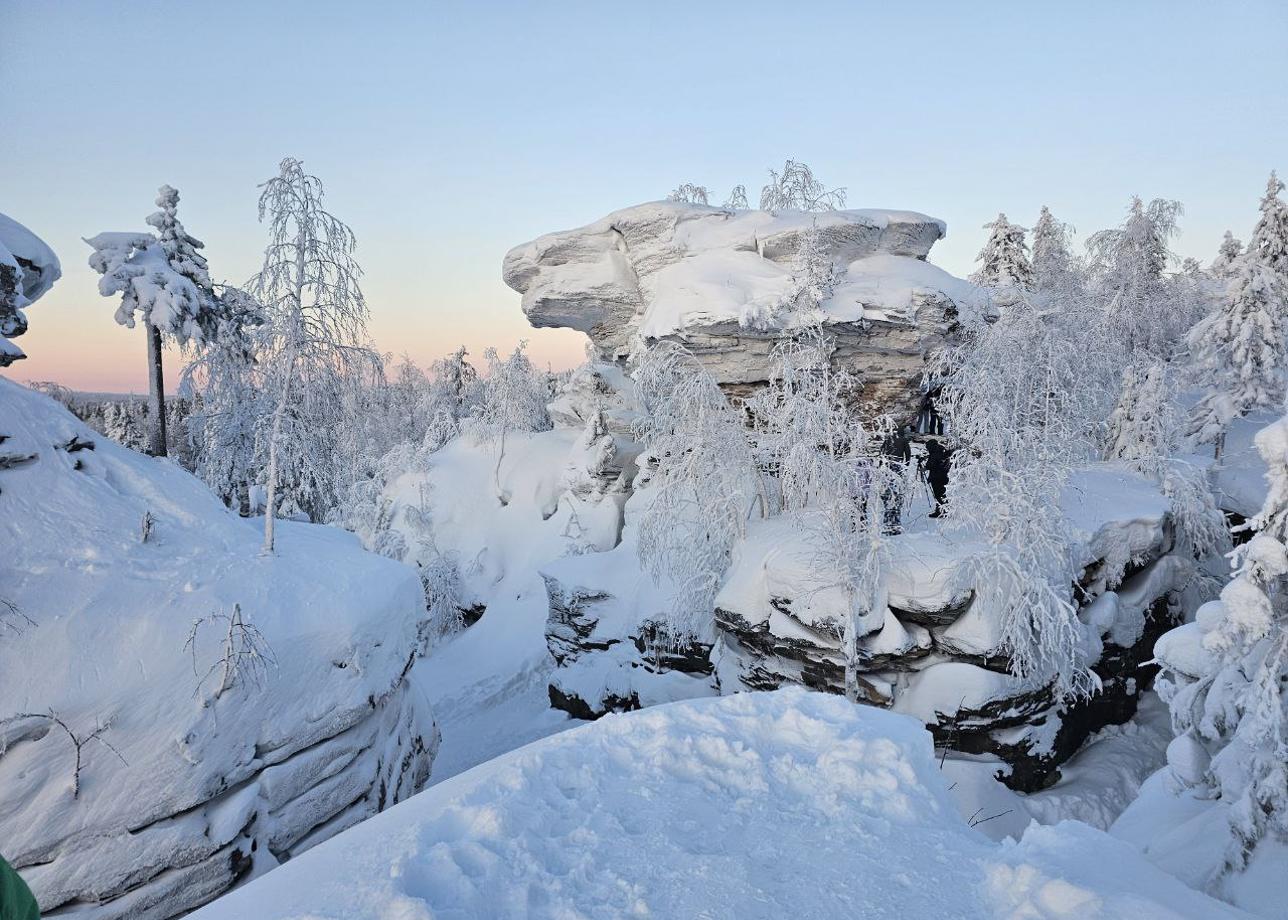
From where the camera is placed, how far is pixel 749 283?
64.5ft

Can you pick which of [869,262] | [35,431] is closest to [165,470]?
[35,431]

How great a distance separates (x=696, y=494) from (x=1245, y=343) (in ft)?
62.2

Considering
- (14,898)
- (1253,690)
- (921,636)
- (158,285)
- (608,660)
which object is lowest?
(608,660)

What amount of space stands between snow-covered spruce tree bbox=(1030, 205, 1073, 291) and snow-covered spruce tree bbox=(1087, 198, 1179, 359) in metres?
2.27

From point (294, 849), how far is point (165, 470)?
745cm

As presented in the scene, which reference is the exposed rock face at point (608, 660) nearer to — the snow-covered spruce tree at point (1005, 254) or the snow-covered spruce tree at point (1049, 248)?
the snow-covered spruce tree at point (1005, 254)

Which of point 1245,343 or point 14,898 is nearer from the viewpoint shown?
point 14,898

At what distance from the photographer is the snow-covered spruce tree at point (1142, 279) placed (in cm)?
2806

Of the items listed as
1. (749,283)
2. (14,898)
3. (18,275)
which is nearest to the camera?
(14,898)

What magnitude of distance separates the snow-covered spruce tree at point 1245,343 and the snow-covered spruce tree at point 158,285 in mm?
30680

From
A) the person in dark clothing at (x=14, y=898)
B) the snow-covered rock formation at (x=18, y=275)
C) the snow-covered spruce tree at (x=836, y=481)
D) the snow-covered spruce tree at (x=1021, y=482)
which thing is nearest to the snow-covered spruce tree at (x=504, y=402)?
the snow-covered spruce tree at (x=836, y=481)

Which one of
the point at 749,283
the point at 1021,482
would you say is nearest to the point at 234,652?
the point at 1021,482

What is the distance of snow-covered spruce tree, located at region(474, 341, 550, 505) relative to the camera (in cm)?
3209

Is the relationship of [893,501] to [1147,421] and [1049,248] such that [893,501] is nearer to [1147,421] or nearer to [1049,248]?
[1147,421]
